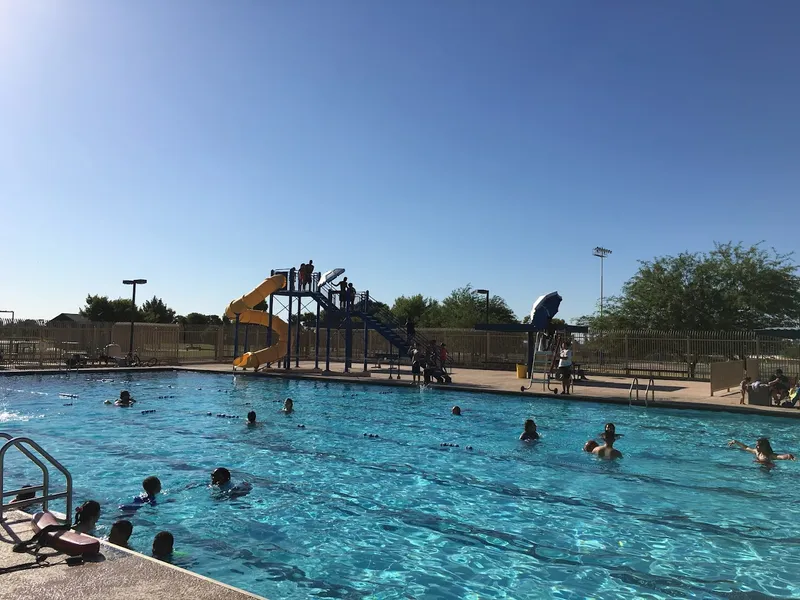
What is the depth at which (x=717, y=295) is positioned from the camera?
37.6 metres

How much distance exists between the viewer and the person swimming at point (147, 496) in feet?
27.0

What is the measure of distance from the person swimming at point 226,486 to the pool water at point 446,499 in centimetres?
24

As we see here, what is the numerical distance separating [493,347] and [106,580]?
32036 mm

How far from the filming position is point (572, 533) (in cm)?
748

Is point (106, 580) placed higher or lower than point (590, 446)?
higher

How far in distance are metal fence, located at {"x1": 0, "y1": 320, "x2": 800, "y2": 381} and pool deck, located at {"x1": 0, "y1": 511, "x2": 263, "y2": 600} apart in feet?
78.7

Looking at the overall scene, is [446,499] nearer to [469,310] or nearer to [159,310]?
[469,310]

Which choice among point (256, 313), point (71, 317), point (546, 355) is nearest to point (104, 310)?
point (71, 317)

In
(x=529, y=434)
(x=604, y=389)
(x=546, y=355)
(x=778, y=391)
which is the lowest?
(x=529, y=434)

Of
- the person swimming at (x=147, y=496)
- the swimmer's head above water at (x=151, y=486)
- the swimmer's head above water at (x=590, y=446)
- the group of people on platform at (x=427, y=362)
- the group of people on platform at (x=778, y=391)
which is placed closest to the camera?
the person swimming at (x=147, y=496)

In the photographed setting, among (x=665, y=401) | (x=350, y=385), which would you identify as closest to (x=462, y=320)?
(x=350, y=385)

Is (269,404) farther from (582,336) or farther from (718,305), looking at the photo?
(718,305)

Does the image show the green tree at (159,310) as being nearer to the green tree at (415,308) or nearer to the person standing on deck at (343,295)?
the green tree at (415,308)

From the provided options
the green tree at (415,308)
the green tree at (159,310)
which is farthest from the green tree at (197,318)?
the green tree at (415,308)
